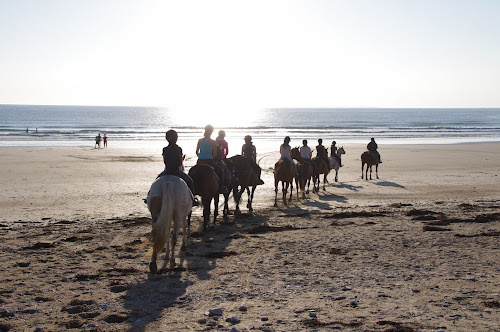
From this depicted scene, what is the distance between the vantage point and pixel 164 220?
880 centimetres

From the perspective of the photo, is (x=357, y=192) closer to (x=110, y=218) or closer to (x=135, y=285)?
(x=110, y=218)

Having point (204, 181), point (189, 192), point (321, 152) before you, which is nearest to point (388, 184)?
point (321, 152)

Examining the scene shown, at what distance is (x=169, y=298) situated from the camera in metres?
7.38

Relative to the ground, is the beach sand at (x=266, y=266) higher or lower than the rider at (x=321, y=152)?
lower

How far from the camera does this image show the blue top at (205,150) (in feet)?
41.3

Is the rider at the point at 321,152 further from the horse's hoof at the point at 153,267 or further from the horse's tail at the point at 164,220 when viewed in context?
the horse's hoof at the point at 153,267

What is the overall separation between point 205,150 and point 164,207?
3.97 meters

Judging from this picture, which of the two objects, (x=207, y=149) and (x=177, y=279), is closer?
(x=177, y=279)

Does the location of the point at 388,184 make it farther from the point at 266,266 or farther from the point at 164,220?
the point at 164,220

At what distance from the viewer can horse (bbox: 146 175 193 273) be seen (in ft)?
28.7

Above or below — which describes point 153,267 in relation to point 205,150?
below

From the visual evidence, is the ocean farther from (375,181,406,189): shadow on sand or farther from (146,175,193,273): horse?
(146,175,193,273): horse

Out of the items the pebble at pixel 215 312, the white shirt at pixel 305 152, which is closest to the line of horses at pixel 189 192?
the white shirt at pixel 305 152

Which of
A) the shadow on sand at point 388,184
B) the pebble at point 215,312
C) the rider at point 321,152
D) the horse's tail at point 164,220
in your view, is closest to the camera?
the pebble at point 215,312
